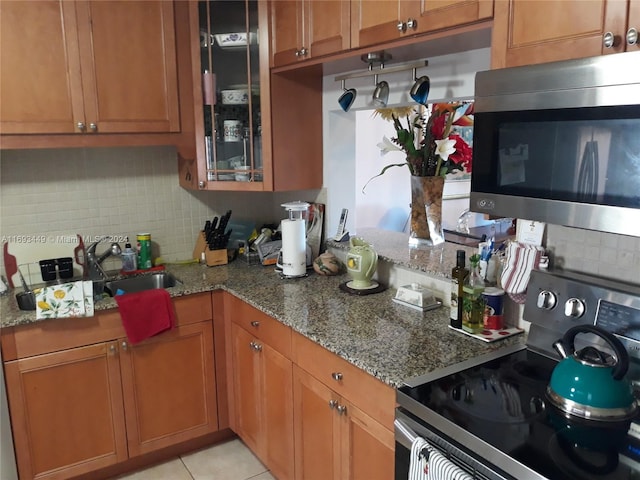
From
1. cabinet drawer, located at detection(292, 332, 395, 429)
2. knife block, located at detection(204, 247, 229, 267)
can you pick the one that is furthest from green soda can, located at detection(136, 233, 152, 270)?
cabinet drawer, located at detection(292, 332, 395, 429)

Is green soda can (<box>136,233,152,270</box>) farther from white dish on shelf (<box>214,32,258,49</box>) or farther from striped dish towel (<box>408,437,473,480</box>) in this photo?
striped dish towel (<box>408,437,473,480</box>)

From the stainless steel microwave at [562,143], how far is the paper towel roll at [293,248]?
1.19 metres

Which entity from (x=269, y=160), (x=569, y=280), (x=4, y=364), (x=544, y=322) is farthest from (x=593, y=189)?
(x=4, y=364)

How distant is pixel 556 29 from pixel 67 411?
2.23 meters

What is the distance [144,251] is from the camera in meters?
2.76

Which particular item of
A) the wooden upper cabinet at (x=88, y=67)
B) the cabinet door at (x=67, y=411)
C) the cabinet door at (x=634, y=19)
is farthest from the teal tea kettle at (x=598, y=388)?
the wooden upper cabinet at (x=88, y=67)

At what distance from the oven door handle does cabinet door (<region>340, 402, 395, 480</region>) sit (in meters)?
0.09

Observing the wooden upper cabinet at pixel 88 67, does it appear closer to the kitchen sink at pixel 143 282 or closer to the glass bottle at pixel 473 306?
the kitchen sink at pixel 143 282

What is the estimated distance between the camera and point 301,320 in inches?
77.3

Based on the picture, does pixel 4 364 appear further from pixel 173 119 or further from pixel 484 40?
pixel 484 40

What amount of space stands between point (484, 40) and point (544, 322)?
92cm

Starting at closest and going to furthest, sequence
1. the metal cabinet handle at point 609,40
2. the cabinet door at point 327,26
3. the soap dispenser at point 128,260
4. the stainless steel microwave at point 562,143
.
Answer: the stainless steel microwave at point 562,143, the metal cabinet handle at point 609,40, the cabinet door at point 327,26, the soap dispenser at point 128,260

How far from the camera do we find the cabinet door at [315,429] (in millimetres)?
1818

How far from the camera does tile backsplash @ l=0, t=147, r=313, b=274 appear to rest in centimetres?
252
